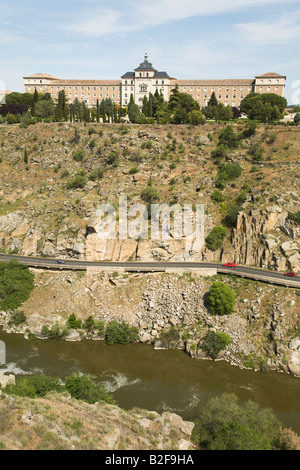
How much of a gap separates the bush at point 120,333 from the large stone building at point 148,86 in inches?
2684

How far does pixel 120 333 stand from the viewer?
113 feet

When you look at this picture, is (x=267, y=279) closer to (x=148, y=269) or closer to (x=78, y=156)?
(x=148, y=269)

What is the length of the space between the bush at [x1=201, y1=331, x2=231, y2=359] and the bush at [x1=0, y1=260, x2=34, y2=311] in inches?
861

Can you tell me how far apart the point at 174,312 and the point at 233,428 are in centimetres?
1697

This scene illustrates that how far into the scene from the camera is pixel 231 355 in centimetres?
3231

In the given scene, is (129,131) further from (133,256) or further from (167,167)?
(133,256)

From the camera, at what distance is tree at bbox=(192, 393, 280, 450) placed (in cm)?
1941

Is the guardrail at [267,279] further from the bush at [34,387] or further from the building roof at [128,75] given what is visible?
the building roof at [128,75]

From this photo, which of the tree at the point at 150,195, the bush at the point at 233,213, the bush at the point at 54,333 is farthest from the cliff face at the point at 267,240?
the bush at the point at 54,333

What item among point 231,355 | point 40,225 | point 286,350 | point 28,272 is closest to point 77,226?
point 40,225

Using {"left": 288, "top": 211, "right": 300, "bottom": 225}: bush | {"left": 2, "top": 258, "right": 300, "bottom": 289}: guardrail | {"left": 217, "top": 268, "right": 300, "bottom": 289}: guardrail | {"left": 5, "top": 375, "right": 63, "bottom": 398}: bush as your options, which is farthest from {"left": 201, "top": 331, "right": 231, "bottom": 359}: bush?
{"left": 288, "top": 211, "right": 300, "bottom": 225}: bush

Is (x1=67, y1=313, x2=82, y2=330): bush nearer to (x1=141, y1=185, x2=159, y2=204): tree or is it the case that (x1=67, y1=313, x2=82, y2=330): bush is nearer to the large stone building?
(x1=141, y1=185, x2=159, y2=204): tree

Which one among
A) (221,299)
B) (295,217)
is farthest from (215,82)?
(221,299)
